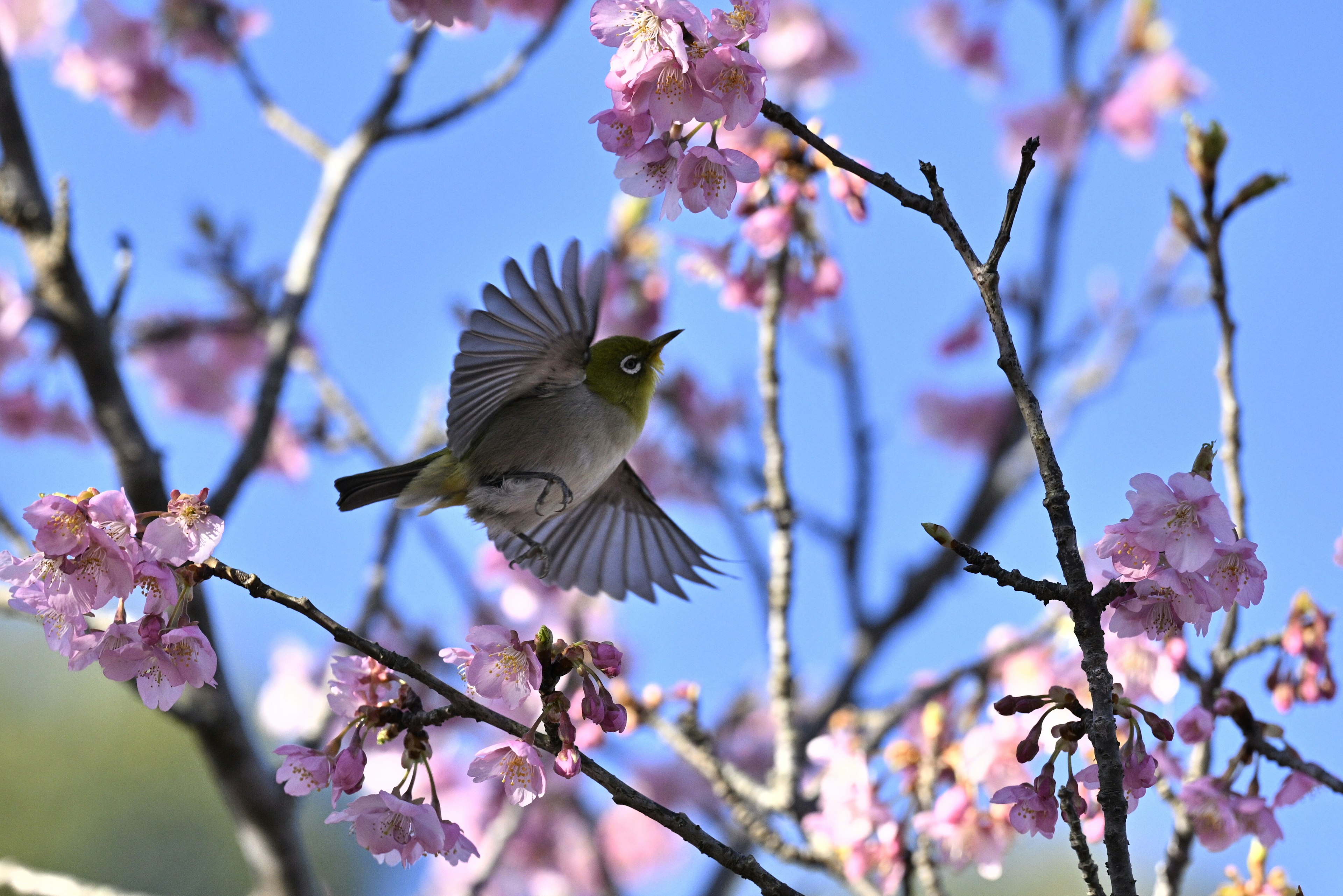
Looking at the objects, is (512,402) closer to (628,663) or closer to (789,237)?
(789,237)

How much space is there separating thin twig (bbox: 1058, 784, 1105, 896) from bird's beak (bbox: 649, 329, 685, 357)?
134 cm

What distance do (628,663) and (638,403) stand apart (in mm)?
3258

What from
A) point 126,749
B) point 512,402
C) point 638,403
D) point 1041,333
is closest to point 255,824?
point 512,402

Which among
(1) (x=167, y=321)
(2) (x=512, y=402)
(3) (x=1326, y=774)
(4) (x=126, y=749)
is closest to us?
(3) (x=1326, y=774)

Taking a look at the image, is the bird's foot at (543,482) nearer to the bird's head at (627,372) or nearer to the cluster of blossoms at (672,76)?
the bird's head at (627,372)

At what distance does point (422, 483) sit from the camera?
2.85m

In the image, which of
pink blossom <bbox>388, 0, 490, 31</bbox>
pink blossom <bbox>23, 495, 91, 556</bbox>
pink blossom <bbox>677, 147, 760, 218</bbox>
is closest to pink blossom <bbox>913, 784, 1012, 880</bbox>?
pink blossom <bbox>677, 147, 760, 218</bbox>

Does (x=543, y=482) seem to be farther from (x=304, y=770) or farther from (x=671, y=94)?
(x=671, y=94)

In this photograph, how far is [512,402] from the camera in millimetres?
2830

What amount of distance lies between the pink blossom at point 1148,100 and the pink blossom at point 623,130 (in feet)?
20.2

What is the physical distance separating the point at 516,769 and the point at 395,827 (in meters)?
0.20

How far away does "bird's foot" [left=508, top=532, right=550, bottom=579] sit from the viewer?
284 centimetres

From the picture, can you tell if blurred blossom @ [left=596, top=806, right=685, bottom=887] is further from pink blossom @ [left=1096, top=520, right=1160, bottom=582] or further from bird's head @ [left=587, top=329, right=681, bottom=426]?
pink blossom @ [left=1096, top=520, right=1160, bottom=582]

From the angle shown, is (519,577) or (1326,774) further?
(519,577)
